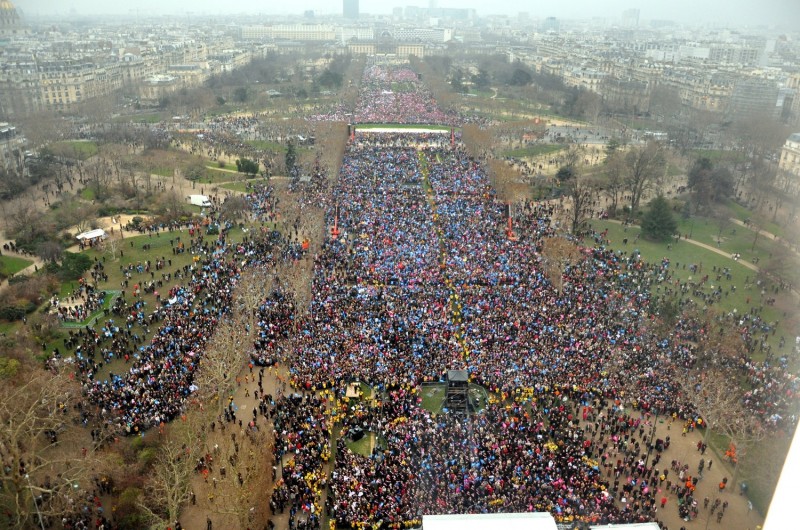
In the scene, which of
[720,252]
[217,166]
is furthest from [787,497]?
[217,166]

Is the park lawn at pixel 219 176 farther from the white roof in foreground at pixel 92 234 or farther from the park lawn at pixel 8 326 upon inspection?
the park lawn at pixel 8 326

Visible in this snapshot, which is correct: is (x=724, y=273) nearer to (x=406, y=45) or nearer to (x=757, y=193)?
(x=757, y=193)

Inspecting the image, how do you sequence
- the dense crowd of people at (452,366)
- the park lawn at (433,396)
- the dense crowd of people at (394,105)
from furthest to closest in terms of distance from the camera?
the dense crowd of people at (394,105)
the park lawn at (433,396)
the dense crowd of people at (452,366)

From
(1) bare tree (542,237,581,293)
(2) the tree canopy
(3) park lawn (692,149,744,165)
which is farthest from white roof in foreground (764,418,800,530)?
(3) park lawn (692,149,744,165)

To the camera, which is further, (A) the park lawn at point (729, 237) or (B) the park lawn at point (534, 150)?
(B) the park lawn at point (534, 150)

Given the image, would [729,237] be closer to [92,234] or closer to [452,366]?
[452,366]

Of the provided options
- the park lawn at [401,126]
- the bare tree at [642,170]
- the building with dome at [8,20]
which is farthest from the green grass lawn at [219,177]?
the building with dome at [8,20]

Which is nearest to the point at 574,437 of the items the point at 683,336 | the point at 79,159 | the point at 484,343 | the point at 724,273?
the point at 484,343
